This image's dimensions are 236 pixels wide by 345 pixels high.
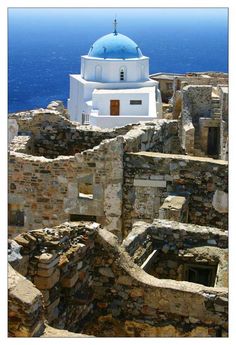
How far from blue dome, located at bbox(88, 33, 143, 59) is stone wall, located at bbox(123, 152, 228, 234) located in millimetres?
30373

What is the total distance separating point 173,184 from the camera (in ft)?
48.6

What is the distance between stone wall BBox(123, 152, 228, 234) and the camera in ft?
47.3

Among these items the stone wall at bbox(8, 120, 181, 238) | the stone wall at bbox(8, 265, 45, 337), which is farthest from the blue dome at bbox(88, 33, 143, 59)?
the stone wall at bbox(8, 265, 45, 337)

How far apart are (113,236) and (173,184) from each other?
240 inches

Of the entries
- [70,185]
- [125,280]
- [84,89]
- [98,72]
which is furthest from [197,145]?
[125,280]

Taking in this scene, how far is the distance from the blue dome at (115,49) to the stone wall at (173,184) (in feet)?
99.7

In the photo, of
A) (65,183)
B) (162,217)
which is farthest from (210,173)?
(65,183)

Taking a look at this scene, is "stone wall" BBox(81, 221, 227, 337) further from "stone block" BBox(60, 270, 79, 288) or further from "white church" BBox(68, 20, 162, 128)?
"white church" BBox(68, 20, 162, 128)

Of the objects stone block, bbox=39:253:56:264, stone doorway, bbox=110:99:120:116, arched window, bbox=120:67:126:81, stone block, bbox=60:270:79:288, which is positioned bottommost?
stone block, bbox=60:270:79:288

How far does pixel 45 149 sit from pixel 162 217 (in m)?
6.36

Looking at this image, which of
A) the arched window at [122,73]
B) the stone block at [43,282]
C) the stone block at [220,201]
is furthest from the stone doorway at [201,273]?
the arched window at [122,73]

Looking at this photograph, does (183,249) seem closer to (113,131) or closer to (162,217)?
(162,217)

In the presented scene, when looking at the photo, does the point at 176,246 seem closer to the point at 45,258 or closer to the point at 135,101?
the point at 45,258

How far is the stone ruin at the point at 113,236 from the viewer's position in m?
7.94
